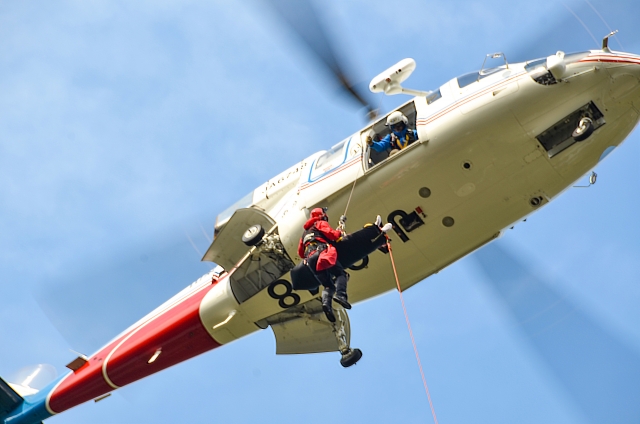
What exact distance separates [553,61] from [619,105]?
1.41 meters

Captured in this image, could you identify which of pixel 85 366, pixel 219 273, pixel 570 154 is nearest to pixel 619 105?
pixel 570 154

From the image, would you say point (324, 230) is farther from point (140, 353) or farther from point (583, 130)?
point (140, 353)

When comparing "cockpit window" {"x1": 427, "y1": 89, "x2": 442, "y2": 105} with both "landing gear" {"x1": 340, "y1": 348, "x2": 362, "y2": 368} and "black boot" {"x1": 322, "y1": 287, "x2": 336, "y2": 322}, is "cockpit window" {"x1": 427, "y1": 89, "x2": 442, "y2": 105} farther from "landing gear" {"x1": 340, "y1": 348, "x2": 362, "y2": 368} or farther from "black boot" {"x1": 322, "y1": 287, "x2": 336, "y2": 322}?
"landing gear" {"x1": 340, "y1": 348, "x2": 362, "y2": 368}

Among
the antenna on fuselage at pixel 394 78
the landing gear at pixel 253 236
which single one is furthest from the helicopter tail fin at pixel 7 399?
the antenna on fuselage at pixel 394 78

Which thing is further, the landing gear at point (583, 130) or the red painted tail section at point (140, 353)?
the red painted tail section at point (140, 353)

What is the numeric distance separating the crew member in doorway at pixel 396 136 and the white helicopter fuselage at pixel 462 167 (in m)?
0.24

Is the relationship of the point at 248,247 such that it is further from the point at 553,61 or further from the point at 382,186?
the point at 553,61

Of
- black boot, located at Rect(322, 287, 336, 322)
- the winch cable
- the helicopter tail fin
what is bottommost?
black boot, located at Rect(322, 287, 336, 322)

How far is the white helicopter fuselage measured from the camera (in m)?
14.0

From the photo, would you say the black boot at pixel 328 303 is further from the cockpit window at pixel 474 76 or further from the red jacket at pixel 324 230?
the cockpit window at pixel 474 76

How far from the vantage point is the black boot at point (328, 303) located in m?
13.7

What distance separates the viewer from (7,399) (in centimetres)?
1981

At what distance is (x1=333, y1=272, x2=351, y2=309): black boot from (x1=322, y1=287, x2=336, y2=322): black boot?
0.61ft

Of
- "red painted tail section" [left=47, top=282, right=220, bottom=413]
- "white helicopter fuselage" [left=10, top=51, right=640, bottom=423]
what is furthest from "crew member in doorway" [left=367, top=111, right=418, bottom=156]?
"red painted tail section" [left=47, top=282, right=220, bottom=413]
